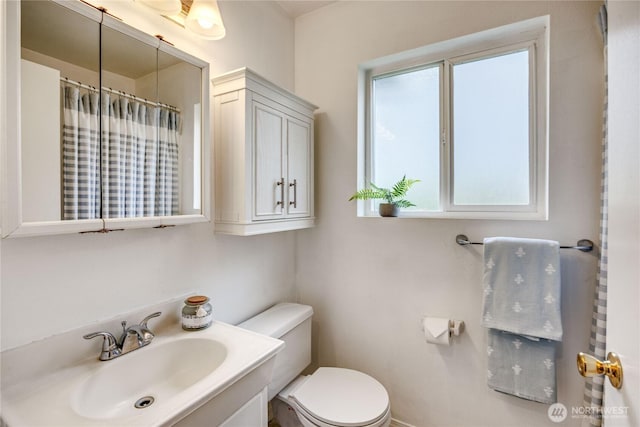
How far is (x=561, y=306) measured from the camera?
1301 mm

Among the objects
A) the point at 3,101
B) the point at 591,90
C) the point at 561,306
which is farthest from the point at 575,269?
the point at 3,101

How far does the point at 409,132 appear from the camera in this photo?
1.74m

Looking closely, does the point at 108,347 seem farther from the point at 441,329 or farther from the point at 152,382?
the point at 441,329

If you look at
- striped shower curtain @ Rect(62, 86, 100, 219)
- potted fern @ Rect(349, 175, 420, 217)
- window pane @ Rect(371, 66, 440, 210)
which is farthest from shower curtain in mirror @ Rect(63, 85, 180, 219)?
window pane @ Rect(371, 66, 440, 210)

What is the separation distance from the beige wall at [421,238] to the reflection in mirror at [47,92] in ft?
4.06

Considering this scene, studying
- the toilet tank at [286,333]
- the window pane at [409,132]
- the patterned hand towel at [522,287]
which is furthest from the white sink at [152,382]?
the window pane at [409,132]

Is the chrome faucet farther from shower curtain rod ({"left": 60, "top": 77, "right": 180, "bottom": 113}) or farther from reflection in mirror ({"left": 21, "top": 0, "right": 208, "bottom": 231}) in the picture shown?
shower curtain rod ({"left": 60, "top": 77, "right": 180, "bottom": 113})

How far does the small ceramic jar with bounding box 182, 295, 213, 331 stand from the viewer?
121cm

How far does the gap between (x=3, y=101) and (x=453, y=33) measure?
1793mm

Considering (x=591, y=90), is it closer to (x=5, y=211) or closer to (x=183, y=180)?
(x=183, y=180)

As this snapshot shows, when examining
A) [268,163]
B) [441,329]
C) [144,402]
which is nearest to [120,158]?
[268,163]

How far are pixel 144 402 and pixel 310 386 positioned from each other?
2.53 ft

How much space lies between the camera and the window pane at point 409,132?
1670 millimetres

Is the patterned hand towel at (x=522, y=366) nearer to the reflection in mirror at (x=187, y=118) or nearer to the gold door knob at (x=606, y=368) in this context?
the gold door knob at (x=606, y=368)
